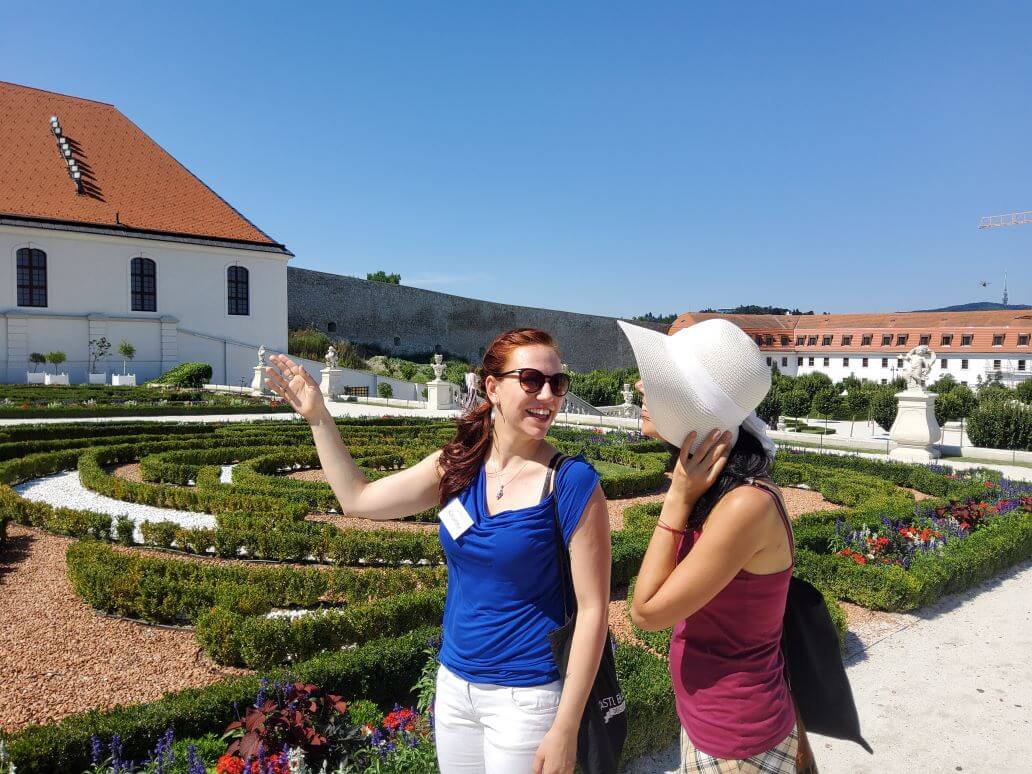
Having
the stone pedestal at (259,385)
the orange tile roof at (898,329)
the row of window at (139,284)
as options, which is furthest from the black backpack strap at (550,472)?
the orange tile roof at (898,329)

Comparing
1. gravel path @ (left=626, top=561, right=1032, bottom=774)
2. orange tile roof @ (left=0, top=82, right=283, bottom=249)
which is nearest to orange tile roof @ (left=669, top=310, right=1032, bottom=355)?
orange tile roof @ (left=0, top=82, right=283, bottom=249)

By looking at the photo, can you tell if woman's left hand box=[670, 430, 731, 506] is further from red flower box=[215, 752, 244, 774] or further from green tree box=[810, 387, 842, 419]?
green tree box=[810, 387, 842, 419]

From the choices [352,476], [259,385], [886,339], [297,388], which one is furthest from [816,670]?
[886,339]

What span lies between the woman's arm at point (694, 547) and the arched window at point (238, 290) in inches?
1234

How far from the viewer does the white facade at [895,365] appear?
47750mm

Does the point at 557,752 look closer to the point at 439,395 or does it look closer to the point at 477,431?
the point at 477,431

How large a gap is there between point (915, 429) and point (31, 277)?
28196mm

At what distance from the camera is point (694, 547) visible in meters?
1.58

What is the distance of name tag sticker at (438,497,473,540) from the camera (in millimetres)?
1830

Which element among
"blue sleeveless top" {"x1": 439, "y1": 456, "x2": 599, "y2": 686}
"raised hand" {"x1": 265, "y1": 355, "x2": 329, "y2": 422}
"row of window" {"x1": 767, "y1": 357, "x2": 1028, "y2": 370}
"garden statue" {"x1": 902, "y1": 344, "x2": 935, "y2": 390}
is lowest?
"blue sleeveless top" {"x1": 439, "y1": 456, "x2": 599, "y2": 686}

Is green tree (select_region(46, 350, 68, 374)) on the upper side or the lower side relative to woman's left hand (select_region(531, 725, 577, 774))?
upper

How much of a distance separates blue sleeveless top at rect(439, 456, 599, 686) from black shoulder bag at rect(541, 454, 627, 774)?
0.02 meters

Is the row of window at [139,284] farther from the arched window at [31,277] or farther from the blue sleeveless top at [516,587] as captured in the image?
the blue sleeveless top at [516,587]

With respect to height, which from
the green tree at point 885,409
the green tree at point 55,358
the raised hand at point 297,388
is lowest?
the green tree at point 885,409
